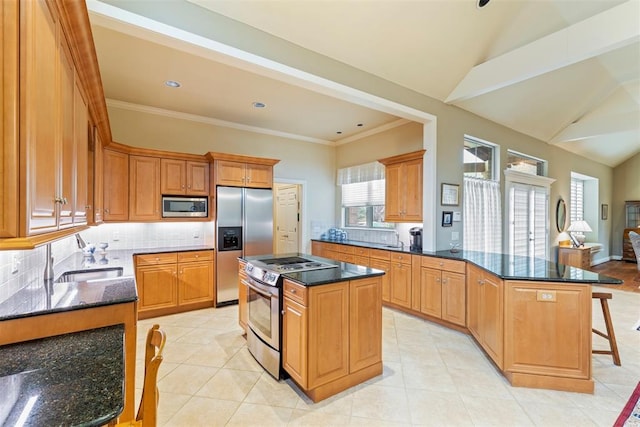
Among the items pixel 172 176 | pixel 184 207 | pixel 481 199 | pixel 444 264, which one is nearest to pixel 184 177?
pixel 172 176

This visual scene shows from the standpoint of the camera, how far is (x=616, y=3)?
10.00ft

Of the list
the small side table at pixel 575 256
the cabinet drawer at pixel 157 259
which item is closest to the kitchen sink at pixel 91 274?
the cabinet drawer at pixel 157 259

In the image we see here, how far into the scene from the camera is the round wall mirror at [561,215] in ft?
21.2

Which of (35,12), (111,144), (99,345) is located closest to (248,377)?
(99,345)

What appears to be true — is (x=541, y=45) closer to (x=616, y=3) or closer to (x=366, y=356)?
(x=616, y=3)

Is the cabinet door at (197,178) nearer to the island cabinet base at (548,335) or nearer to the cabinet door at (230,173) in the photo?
the cabinet door at (230,173)

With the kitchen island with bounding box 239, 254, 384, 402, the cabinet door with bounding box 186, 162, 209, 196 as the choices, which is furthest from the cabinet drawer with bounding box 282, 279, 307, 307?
the cabinet door with bounding box 186, 162, 209, 196

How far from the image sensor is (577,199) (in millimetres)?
8531

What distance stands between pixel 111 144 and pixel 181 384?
3.07 meters

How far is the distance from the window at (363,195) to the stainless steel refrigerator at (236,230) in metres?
1.87

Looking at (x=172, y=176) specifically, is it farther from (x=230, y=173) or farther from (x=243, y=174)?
(x=243, y=174)

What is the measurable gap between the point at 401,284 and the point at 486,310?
1.36 meters

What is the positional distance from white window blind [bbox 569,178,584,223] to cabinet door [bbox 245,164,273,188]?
8.67 meters

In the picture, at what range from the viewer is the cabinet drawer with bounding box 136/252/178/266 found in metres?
3.86
